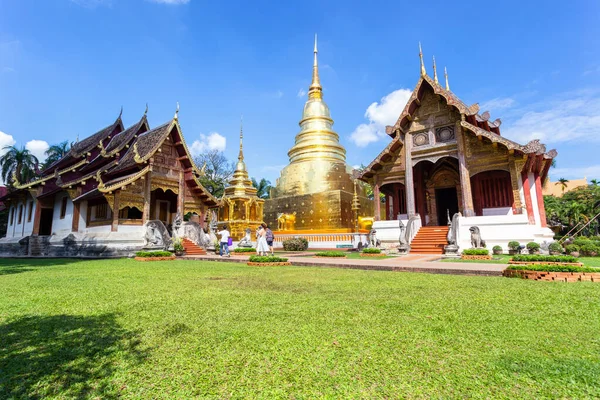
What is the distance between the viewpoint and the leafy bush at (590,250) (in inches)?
464

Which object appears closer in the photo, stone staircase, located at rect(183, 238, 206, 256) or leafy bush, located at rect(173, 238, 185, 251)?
leafy bush, located at rect(173, 238, 185, 251)

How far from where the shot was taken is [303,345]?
8.45ft

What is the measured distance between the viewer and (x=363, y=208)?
2533cm

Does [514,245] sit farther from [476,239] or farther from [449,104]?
[449,104]

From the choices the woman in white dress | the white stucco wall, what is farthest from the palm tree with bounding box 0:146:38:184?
the woman in white dress

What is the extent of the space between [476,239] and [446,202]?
6.80 m

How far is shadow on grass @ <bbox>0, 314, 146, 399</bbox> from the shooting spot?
6.39ft

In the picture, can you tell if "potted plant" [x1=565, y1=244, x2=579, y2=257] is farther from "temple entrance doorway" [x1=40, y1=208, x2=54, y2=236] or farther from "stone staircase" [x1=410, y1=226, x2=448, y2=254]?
"temple entrance doorway" [x1=40, y1=208, x2=54, y2=236]

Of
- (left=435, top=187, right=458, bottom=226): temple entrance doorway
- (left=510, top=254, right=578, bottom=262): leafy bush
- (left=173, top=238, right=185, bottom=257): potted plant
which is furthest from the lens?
(left=435, top=187, right=458, bottom=226): temple entrance doorway

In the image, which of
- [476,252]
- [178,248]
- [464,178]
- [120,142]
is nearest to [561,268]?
[476,252]

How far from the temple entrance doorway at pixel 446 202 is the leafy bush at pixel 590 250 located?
268 inches

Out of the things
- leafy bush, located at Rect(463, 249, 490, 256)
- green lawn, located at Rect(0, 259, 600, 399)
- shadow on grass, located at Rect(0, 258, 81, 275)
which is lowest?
green lawn, located at Rect(0, 259, 600, 399)

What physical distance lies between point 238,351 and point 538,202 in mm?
17172

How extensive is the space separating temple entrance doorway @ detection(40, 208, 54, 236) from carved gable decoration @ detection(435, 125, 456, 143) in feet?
76.5
